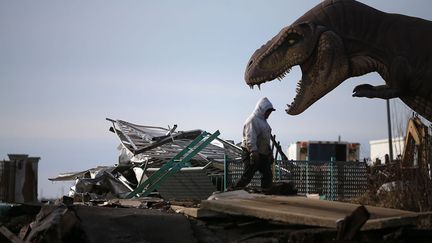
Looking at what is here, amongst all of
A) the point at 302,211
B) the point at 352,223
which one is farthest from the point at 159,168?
the point at 352,223

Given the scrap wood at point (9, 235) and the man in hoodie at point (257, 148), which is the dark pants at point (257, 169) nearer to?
the man in hoodie at point (257, 148)

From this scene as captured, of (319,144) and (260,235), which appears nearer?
(260,235)

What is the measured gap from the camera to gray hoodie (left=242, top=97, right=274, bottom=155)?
36.8 feet

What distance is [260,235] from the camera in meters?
6.56

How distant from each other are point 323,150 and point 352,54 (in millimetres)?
21900

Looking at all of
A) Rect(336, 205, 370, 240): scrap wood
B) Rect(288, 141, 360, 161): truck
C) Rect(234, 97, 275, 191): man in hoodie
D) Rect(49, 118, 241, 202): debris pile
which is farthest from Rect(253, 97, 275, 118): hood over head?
Rect(288, 141, 360, 161): truck

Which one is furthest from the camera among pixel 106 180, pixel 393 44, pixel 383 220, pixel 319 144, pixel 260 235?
pixel 319 144

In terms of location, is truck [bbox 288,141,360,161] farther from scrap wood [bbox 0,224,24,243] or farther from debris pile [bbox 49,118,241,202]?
scrap wood [bbox 0,224,24,243]

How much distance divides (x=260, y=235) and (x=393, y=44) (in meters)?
4.20

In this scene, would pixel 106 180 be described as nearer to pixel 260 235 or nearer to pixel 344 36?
pixel 344 36

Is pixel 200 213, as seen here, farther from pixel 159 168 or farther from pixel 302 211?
pixel 159 168

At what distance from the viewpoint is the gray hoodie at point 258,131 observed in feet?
36.8

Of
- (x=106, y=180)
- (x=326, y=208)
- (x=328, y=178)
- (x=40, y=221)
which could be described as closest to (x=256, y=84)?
(x=326, y=208)

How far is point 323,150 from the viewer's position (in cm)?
3117
